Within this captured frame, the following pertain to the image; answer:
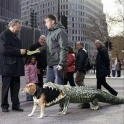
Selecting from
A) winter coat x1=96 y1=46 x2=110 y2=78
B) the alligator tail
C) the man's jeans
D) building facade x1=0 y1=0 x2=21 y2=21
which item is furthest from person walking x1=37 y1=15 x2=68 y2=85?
building facade x1=0 y1=0 x2=21 y2=21

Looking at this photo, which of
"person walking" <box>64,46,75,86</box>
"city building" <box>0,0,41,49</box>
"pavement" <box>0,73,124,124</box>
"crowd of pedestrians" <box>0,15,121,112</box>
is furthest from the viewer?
"city building" <box>0,0,41,49</box>

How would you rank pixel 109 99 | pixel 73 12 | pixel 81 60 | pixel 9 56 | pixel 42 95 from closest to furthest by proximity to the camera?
pixel 42 95 < pixel 9 56 < pixel 109 99 < pixel 81 60 < pixel 73 12

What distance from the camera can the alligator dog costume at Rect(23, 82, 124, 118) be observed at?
7.51m

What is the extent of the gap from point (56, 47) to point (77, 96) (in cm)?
110

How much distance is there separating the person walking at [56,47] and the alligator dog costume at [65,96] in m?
0.35

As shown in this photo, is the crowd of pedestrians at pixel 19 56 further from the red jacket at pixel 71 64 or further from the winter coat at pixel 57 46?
the red jacket at pixel 71 64

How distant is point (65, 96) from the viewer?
781 cm

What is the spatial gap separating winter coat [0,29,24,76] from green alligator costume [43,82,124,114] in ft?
2.87

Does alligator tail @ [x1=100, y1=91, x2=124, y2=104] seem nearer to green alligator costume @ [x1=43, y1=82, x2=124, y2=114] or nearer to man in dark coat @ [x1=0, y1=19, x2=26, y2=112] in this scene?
green alligator costume @ [x1=43, y1=82, x2=124, y2=114]

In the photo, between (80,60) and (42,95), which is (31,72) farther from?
(42,95)

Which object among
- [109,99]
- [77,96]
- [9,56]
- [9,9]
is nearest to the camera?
[77,96]

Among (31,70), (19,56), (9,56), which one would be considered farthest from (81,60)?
(9,56)

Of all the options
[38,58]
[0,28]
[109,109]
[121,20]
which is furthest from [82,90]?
[0,28]

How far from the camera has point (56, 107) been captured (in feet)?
29.3
